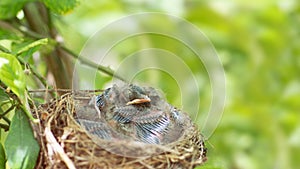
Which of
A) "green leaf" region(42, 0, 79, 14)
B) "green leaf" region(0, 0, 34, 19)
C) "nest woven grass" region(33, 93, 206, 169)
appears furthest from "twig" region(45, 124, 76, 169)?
"green leaf" region(0, 0, 34, 19)

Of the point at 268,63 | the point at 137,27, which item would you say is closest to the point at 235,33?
the point at 268,63

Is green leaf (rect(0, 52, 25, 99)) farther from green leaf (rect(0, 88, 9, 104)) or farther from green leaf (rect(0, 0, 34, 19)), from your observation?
green leaf (rect(0, 0, 34, 19))

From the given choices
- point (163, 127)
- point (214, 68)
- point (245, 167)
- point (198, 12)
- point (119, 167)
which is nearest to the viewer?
point (119, 167)

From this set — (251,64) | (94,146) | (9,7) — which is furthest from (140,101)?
(251,64)

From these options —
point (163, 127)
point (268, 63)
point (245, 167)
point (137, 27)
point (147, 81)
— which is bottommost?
point (163, 127)

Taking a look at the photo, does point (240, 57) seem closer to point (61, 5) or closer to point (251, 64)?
point (251, 64)

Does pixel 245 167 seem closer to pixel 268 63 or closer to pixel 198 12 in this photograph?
pixel 268 63
